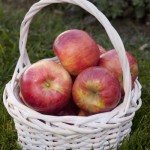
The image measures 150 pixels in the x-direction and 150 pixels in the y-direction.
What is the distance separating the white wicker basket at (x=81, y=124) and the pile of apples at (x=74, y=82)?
5cm

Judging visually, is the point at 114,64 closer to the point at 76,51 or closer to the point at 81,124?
the point at 76,51

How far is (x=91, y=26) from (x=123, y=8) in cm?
29

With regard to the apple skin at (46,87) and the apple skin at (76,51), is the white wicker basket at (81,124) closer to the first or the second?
the apple skin at (46,87)

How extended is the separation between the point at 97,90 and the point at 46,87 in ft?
0.65

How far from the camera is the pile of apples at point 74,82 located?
1679 millimetres

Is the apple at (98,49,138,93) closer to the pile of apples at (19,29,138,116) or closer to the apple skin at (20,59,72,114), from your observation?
the pile of apples at (19,29,138,116)

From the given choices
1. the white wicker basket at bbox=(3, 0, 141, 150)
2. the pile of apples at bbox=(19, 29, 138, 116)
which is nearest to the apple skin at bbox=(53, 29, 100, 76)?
the pile of apples at bbox=(19, 29, 138, 116)

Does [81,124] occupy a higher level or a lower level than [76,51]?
lower

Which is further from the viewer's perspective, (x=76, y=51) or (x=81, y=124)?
(x=76, y=51)

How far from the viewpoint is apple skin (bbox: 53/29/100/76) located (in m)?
1.75

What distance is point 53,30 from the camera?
3.21 m

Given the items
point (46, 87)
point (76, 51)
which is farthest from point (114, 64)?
point (46, 87)

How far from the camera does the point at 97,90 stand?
167 cm

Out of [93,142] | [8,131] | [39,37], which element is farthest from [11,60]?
[93,142]
